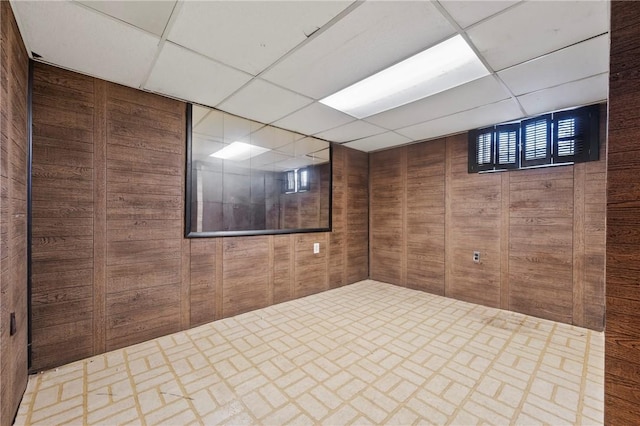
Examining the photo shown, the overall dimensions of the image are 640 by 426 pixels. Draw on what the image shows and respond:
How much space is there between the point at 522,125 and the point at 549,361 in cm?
263

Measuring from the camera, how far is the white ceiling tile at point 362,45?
163 cm

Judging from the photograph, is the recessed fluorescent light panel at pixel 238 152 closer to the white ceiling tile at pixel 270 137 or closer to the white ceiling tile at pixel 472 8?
the white ceiling tile at pixel 270 137

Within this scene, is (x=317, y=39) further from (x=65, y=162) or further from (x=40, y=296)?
(x=40, y=296)

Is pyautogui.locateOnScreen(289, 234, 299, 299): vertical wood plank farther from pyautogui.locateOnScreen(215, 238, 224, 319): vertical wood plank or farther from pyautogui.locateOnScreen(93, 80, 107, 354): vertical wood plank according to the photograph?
pyautogui.locateOnScreen(93, 80, 107, 354): vertical wood plank

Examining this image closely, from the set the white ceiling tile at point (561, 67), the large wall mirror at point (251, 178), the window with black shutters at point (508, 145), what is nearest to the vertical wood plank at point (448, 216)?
the window with black shutters at point (508, 145)

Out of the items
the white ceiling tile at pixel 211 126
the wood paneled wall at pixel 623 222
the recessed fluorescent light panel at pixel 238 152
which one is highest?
the white ceiling tile at pixel 211 126

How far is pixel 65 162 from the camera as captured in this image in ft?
7.36

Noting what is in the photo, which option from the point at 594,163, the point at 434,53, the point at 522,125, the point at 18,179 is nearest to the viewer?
the point at 18,179

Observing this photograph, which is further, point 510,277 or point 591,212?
point 510,277

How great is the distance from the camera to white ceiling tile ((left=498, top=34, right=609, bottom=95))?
1902 mm

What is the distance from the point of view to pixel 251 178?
3426mm

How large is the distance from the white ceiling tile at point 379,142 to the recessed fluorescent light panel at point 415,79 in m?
1.03

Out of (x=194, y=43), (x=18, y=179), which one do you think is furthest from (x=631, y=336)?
(x=18, y=179)

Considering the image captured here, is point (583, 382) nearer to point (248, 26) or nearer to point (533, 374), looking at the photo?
point (533, 374)
